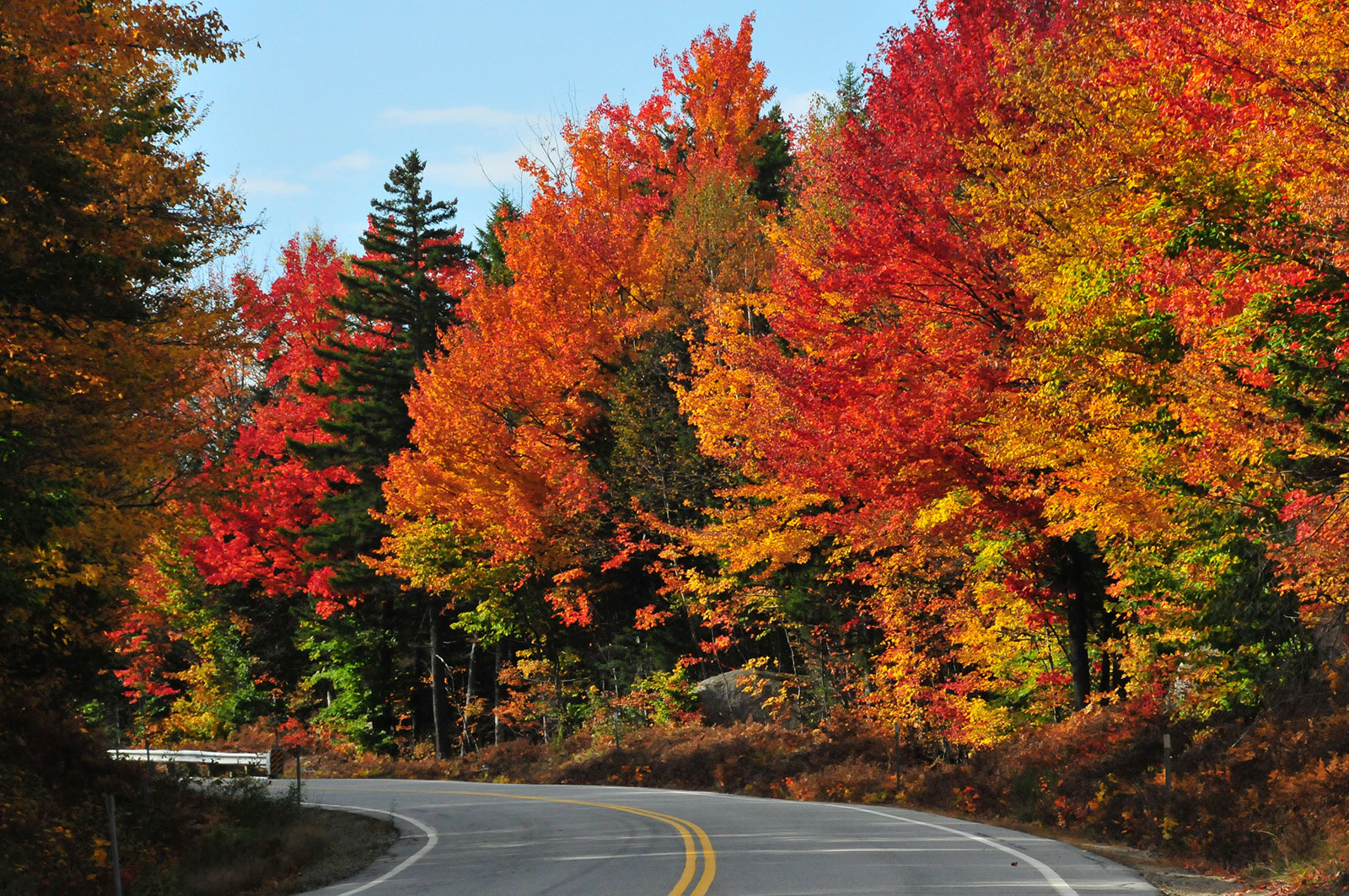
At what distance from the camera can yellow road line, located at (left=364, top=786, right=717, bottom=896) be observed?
9523mm

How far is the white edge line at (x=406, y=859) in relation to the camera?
1101cm

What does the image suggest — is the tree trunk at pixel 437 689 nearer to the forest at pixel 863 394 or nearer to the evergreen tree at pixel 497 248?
the forest at pixel 863 394

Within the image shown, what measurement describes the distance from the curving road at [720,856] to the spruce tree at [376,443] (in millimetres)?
19194

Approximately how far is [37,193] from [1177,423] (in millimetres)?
12798

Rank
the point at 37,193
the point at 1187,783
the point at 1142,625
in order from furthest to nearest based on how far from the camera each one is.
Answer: the point at 1142,625
the point at 1187,783
the point at 37,193

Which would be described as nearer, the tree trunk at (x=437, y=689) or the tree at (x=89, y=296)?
the tree at (x=89, y=296)

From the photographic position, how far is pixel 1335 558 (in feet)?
33.6

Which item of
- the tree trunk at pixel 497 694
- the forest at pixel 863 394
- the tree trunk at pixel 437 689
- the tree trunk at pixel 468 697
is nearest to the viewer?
the forest at pixel 863 394

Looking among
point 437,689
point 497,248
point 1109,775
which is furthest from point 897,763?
point 497,248

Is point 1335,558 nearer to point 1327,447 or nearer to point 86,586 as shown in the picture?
point 1327,447

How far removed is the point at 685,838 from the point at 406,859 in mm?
3439

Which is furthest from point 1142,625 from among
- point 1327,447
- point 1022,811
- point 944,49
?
point 944,49

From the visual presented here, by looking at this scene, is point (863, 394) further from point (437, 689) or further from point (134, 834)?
point (437, 689)

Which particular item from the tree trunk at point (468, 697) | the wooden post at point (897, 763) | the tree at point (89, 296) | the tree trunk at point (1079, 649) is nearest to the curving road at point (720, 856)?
the wooden post at point (897, 763)
